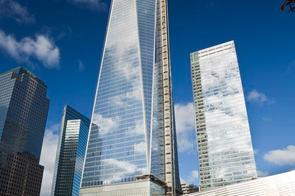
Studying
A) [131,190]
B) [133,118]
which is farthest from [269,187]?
[133,118]

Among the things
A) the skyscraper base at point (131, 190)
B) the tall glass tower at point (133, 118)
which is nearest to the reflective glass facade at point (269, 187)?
the skyscraper base at point (131, 190)

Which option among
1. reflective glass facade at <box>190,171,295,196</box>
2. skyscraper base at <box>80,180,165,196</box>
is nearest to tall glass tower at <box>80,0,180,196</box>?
skyscraper base at <box>80,180,165,196</box>

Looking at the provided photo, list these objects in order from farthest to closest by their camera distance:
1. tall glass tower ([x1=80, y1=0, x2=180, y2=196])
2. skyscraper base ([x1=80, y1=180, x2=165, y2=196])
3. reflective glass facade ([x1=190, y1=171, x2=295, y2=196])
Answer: tall glass tower ([x1=80, y1=0, x2=180, y2=196]) < skyscraper base ([x1=80, y1=180, x2=165, y2=196]) < reflective glass facade ([x1=190, y1=171, x2=295, y2=196])

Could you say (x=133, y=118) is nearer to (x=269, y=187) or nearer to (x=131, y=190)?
(x=131, y=190)

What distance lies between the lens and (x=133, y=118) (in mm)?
159625

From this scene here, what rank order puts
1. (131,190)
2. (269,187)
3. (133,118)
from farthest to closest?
1. (133,118)
2. (131,190)
3. (269,187)

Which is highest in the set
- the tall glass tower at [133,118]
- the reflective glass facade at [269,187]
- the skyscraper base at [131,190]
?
the tall glass tower at [133,118]

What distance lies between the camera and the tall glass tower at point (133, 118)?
151000mm

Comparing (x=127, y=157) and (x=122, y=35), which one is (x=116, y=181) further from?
(x=122, y=35)

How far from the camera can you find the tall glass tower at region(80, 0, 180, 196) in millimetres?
151000

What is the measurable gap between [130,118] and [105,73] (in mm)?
34876

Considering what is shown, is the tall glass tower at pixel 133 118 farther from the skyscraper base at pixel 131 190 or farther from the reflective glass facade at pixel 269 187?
the reflective glass facade at pixel 269 187

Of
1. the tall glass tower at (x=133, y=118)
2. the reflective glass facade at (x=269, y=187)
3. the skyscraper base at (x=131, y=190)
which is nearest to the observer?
the reflective glass facade at (x=269, y=187)

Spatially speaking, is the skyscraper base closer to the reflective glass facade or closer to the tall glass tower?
the tall glass tower
